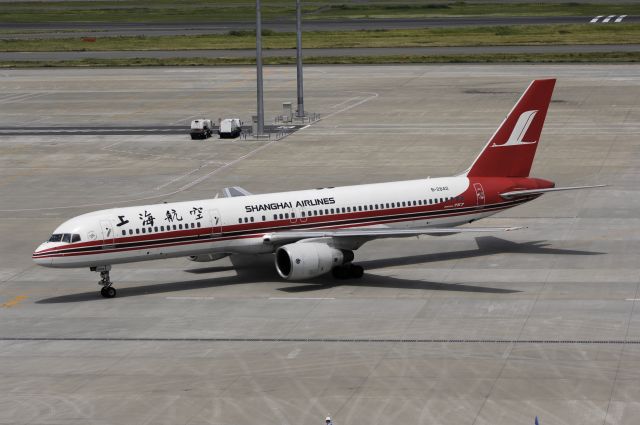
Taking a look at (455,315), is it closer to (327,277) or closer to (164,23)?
(327,277)

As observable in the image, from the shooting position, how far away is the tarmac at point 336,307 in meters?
37.2

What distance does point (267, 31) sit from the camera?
17075 centimetres

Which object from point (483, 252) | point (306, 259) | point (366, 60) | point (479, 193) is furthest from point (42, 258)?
point (366, 60)

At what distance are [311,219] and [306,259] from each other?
3.72m

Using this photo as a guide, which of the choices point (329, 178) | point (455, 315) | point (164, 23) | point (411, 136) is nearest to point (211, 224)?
point (455, 315)

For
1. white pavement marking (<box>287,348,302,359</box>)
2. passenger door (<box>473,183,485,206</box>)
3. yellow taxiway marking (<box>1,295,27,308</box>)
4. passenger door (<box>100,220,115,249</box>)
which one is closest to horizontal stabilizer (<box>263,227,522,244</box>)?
passenger door (<box>473,183,485,206</box>)

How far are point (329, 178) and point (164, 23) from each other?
12867 cm

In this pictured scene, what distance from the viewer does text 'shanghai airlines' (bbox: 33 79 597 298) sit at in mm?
50094

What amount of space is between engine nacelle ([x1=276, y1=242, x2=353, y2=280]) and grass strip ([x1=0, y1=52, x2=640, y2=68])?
3406 inches

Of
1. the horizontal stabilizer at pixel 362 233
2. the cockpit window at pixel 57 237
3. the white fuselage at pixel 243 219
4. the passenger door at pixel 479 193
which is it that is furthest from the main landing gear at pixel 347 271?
the cockpit window at pixel 57 237

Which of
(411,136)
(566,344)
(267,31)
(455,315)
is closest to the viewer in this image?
(566,344)

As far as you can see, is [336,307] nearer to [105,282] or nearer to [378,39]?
[105,282]

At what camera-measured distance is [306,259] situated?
50.3 m

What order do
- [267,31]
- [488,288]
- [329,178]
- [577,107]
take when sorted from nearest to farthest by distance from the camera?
[488,288]
[329,178]
[577,107]
[267,31]
